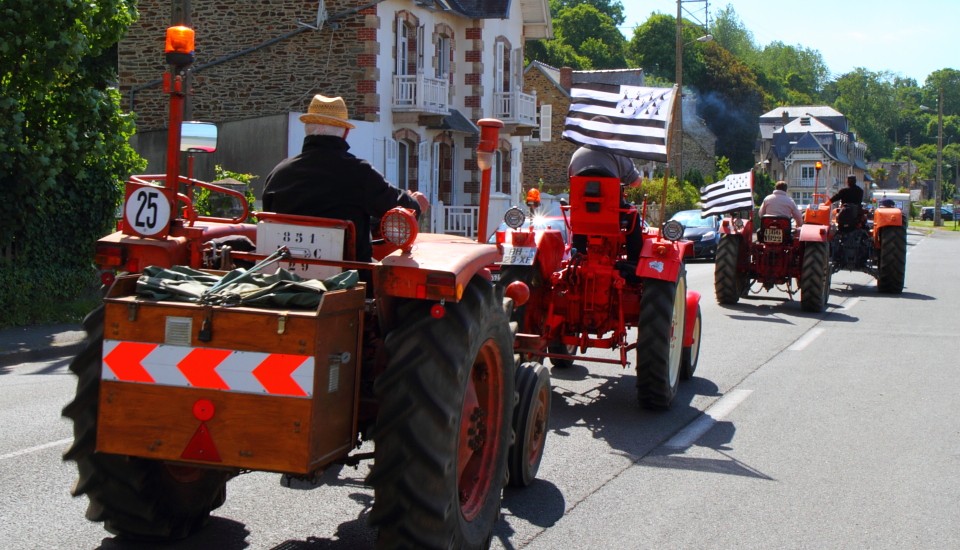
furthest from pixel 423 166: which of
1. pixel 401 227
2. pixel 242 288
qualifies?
pixel 242 288

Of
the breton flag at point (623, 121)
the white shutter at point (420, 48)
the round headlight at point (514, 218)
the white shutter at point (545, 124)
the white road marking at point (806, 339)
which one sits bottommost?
the white road marking at point (806, 339)

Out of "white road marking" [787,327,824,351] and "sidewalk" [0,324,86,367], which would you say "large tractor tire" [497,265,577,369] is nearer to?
"white road marking" [787,327,824,351]

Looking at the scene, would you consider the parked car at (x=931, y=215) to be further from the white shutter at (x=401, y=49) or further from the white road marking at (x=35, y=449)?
the white road marking at (x=35, y=449)

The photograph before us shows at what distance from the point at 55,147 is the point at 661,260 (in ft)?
28.5

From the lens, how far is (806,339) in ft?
45.2

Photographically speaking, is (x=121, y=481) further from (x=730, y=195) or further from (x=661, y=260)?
(x=730, y=195)

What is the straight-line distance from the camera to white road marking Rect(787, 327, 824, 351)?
12992mm

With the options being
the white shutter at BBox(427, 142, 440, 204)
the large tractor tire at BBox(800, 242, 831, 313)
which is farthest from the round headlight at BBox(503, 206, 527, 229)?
the white shutter at BBox(427, 142, 440, 204)

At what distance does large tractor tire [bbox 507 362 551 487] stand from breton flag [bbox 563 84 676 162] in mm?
2923

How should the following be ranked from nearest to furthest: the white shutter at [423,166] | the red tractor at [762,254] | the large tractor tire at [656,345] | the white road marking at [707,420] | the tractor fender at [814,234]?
1. the white road marking at [707,420]
2. the large tractor tire at [656,345]
3. the tractor fender at [814,234]
4. the red tractor at [762,254]
5. the white shutter at [423,166]

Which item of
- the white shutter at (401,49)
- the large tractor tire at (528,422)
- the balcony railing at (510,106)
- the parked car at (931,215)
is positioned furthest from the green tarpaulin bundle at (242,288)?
the parked car at (931,215)

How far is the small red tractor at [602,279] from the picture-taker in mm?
8930

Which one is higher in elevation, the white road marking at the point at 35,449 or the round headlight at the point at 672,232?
the round headlight at the point at 672,232

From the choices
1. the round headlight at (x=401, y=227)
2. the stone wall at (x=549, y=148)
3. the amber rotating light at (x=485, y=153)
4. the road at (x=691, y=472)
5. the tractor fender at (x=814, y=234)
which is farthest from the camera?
the stone wall at (x=549, y=148)
